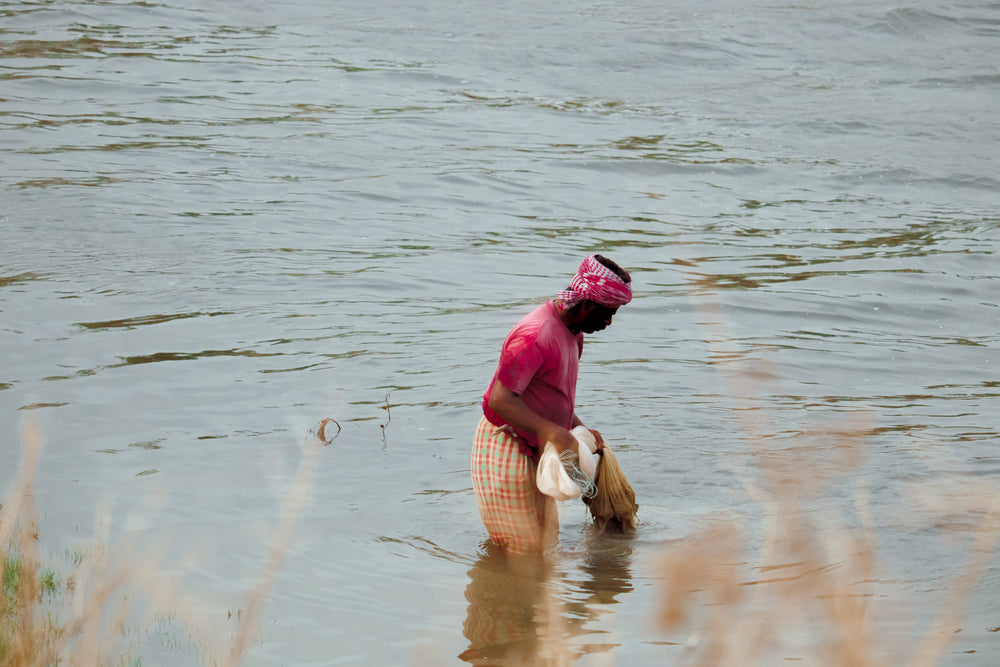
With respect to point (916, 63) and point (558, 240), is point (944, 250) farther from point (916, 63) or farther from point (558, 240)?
point (916, 63)

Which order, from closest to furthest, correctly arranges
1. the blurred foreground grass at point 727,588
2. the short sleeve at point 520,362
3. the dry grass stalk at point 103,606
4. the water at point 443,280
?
the blurred foreground grass at point 727,588 → the dry grass stalk at point 103,606 → the short sleeve at point 520,362 → the water at point 443,280

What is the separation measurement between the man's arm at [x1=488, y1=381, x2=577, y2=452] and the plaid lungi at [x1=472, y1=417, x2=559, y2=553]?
0.23 meters

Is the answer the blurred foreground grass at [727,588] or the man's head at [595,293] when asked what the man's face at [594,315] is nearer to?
the man's head at [595,293]

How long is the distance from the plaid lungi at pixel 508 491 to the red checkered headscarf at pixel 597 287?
2.36 feet

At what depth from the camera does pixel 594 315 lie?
530cm

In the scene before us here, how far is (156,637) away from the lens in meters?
4.76

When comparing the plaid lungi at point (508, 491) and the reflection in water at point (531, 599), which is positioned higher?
the plaid lungi at point (508, 491)

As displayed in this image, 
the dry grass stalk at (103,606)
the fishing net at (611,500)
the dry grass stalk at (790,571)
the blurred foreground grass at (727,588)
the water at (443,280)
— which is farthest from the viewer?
the water at (443,280)

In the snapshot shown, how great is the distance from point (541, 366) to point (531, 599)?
Answer: 1.10 meters

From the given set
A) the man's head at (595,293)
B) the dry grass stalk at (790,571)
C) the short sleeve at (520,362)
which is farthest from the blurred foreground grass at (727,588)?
the man's head at (595,293)

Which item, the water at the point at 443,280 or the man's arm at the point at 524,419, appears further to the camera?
the water at the point at 443,280

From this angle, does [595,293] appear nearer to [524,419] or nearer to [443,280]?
[524,419]

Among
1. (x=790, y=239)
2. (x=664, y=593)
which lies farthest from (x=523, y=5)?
(x=664, y=593)

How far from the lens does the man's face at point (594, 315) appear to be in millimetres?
5262
